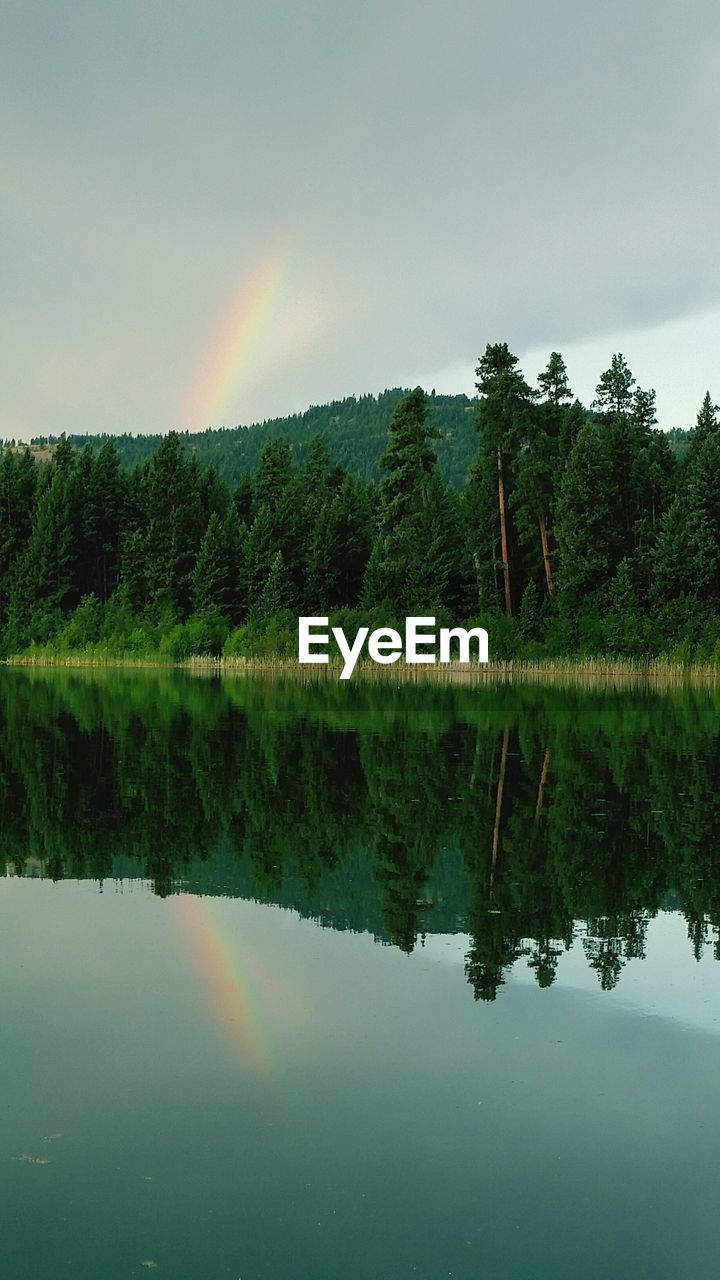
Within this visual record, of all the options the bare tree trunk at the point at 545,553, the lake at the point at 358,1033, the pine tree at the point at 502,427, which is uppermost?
the pine tree at the point at 502,427

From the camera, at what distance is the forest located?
79938mm

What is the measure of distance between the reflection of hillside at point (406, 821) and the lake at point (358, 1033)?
72 mm

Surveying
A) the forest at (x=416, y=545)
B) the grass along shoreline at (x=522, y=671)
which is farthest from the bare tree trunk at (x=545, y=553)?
the grass along shoreline at (x=522, y=671)

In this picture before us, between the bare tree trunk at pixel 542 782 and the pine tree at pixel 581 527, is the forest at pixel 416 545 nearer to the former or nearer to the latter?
the pine tree at pixel 581 527

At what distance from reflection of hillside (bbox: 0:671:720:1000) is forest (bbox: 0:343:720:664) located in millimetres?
47172

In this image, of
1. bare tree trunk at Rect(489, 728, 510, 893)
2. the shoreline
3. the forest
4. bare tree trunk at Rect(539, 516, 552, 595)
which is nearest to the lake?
bare tree trunk at Rect(489, 728, 510, 893)

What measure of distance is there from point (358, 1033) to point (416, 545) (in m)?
81.3

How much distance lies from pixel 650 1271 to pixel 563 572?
255 ft

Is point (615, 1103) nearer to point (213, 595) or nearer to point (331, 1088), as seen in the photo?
point (331, 1088)

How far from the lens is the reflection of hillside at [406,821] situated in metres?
11.8

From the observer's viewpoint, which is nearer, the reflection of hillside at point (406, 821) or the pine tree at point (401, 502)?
the reflection of hillside at point (406, 821)

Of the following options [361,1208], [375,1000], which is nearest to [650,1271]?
[361,1208]

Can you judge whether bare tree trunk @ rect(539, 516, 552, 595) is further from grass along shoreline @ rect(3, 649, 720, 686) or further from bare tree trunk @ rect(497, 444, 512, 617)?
grass along shoreline @ rect(3, 649, 720, 686)

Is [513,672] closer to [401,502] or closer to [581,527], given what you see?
[581,527]
